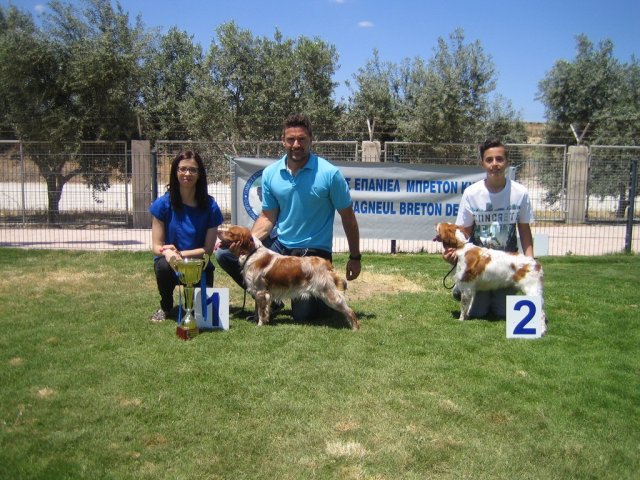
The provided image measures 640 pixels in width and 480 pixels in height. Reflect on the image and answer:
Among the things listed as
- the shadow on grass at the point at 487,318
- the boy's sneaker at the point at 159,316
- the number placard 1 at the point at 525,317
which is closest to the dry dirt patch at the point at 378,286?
the shadow on grass at the point at 487,318

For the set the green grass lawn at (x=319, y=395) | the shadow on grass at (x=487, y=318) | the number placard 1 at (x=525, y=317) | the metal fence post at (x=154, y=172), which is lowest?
the green grass lawn at (x=319, y=395)

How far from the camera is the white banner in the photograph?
33.7 feet

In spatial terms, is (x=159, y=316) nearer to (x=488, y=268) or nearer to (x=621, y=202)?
(x=488, y=268)

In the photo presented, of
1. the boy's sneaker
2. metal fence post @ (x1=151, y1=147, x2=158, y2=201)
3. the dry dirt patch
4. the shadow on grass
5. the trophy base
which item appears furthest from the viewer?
metal fence post @ (x1=151, y1=147, x2=158, y2=201)

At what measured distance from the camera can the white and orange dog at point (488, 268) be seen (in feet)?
17.8

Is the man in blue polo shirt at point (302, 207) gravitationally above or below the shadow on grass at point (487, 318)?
above

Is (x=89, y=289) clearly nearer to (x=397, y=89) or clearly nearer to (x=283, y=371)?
(x=283, y=371)

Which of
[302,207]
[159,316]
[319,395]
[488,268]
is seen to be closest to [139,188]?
[159,316]

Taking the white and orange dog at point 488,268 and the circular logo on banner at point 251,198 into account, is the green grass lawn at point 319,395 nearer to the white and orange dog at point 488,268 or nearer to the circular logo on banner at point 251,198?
the white and orange dog at point 488,268

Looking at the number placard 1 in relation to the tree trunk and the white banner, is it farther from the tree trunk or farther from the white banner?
the tree trunk

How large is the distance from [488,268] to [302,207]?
189 cm

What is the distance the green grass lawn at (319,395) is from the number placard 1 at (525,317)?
0.12m

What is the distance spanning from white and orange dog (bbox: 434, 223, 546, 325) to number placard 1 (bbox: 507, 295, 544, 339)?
0.16m

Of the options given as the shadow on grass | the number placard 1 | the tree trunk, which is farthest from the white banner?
the tree trunk
